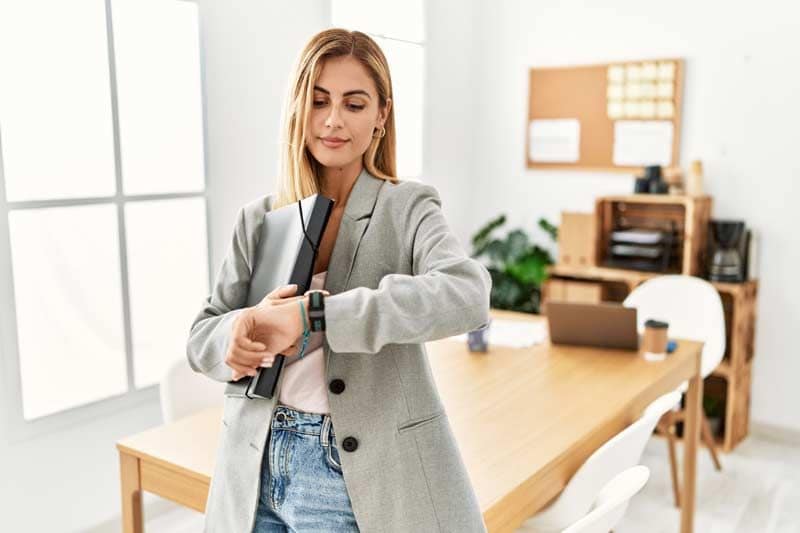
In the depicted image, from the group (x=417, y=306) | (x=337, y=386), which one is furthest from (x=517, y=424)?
(x=417, y=306)

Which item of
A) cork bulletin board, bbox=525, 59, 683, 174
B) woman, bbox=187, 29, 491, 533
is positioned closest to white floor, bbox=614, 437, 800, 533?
cork bulletin board, bbox=525, 59, 683, 174

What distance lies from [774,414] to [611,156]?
1.57 metres

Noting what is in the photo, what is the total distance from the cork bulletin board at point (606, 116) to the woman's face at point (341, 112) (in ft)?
10.4

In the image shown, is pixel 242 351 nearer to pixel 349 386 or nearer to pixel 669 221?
pixel 349 386

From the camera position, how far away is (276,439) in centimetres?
115

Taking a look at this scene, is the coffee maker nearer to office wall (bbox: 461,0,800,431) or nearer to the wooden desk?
office wall (bbox: 461,0,800,431)

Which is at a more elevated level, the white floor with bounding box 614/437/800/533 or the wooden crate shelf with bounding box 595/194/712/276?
the wooden crate shelf with bounding box 595/194/712/276

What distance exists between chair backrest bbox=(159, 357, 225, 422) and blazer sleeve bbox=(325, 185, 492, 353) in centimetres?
134

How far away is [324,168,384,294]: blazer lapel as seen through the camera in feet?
3.74

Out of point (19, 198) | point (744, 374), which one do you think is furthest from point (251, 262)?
point (744, 374)

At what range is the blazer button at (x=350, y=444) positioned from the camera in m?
1.11

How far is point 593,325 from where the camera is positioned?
8.54ft

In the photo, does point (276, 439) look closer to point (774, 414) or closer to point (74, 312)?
point (74, 312)

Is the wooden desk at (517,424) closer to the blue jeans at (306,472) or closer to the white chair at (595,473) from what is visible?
the white chair at (595,473)
